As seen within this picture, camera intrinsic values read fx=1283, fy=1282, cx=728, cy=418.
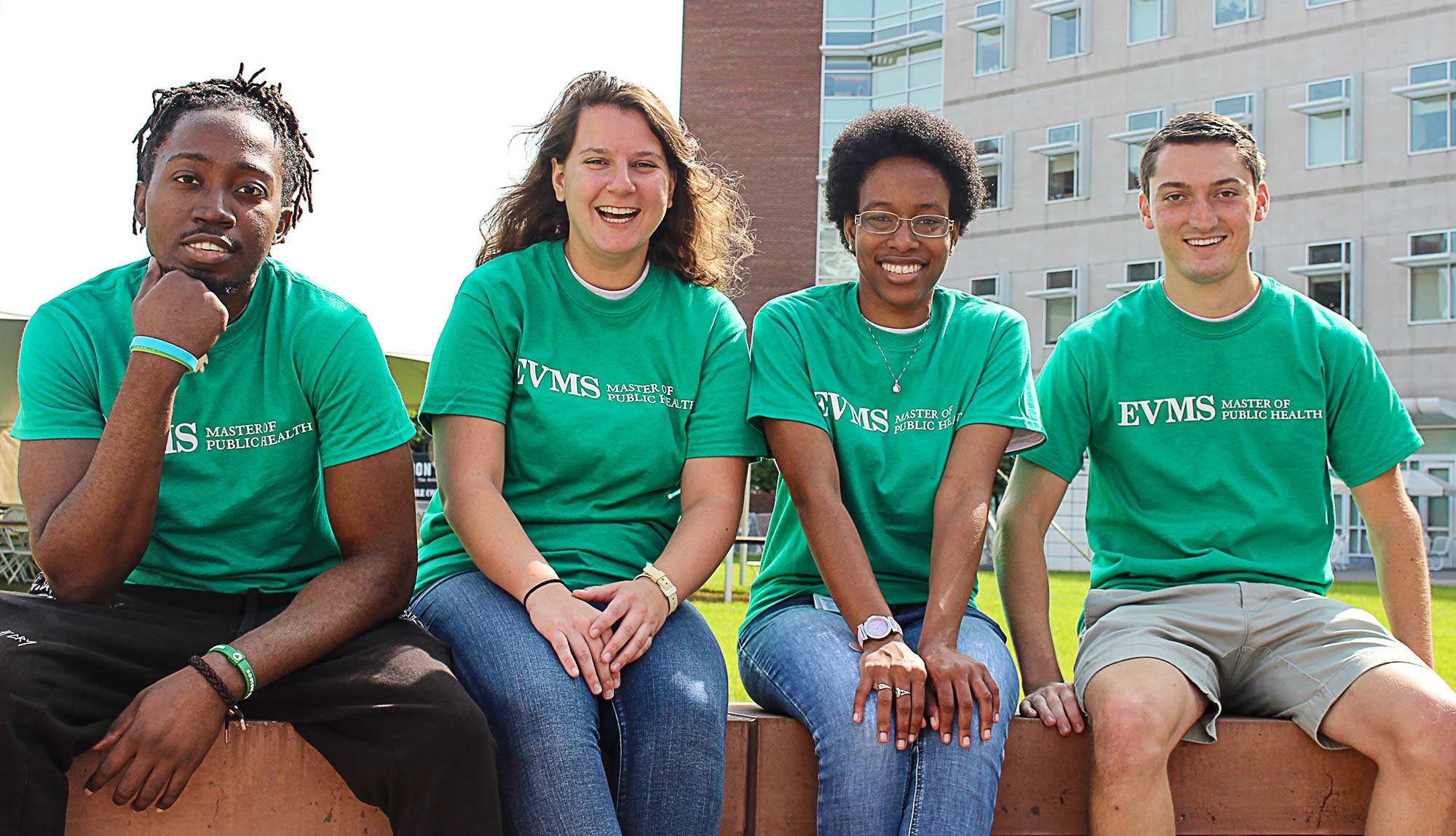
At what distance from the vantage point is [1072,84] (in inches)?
1244

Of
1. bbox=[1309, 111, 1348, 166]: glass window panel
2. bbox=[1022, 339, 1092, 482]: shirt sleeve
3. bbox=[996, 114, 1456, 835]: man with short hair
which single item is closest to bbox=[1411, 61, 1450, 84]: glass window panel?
bbox=[1309, 111, 1348, 166]: glass window panel

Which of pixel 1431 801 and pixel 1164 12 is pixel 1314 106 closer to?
pixel 1164 12

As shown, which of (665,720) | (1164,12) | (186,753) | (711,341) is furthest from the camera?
(1164,12)

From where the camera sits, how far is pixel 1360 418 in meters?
3.43

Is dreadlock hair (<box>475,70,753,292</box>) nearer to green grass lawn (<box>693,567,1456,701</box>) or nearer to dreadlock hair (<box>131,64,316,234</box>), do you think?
dreadlock hair (<box>131,64,316,234</box>)

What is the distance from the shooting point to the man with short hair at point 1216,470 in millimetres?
3141

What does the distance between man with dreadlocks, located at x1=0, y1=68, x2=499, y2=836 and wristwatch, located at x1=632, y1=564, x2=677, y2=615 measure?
0.47m

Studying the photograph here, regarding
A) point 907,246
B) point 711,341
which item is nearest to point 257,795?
point 711,341

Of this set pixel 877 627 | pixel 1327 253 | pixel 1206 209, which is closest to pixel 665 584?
pixel 877 627

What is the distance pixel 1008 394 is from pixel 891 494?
39 cm

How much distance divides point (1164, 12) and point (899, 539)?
30.7 m

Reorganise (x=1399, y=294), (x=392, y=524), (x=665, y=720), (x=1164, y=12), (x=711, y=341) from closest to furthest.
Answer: (x=665, y=720) → (x=392, y=524) → (x=711, y=341) → (x=1399, y=294) → (x=1164, y=12)

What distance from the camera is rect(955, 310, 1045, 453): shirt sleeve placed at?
3205 mm

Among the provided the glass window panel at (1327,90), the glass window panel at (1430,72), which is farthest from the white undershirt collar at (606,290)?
the glass window panel at (1327,90)
